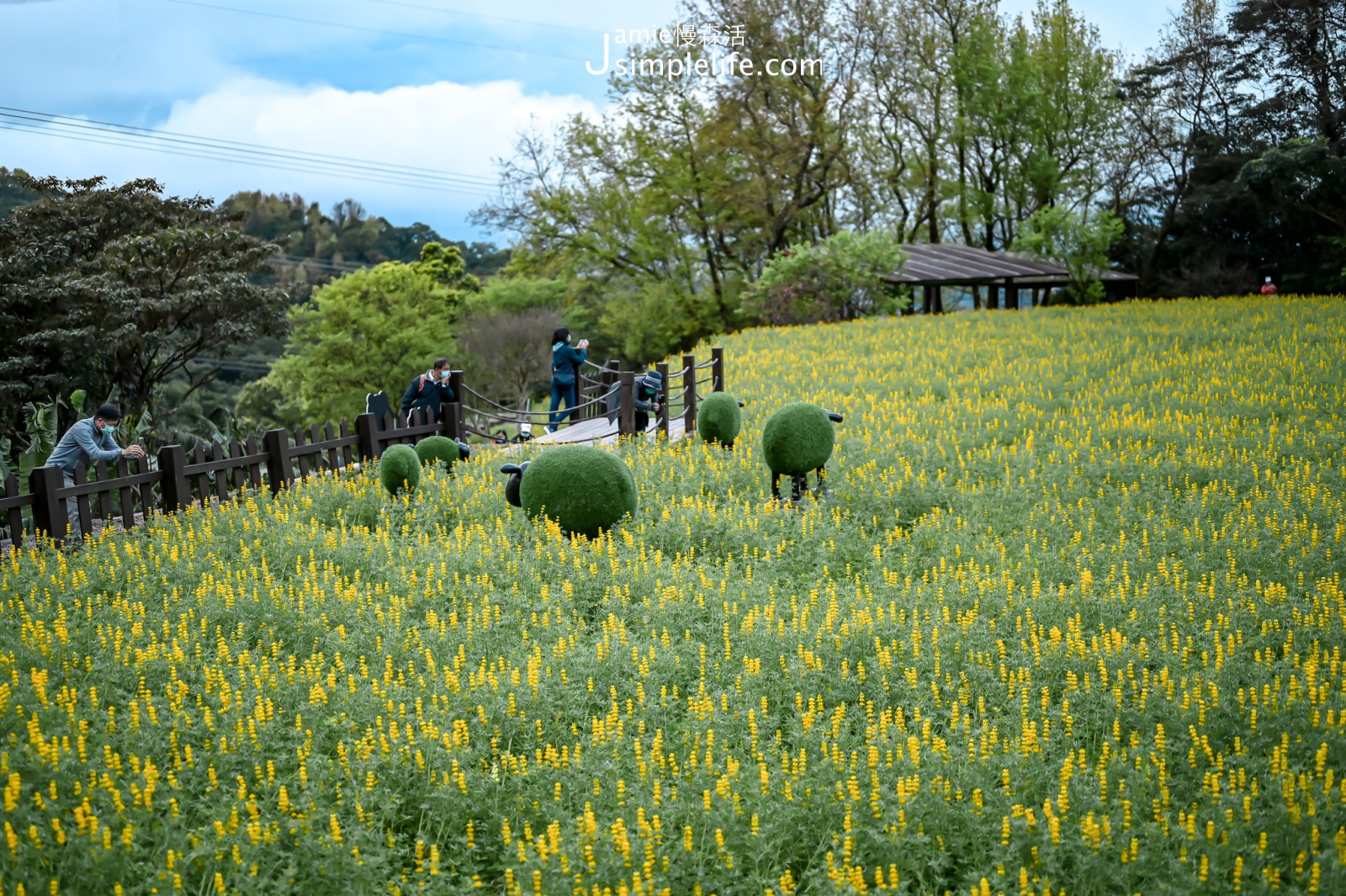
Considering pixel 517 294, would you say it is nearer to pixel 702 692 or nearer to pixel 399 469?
pixel 399 469

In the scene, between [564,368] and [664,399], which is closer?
[664,399]

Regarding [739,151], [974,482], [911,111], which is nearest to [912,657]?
[974,482]

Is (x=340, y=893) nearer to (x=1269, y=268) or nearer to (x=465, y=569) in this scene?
(x=465, y=569)

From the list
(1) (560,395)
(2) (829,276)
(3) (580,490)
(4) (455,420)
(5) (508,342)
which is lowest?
(3) (580,490)

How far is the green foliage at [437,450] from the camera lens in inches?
449

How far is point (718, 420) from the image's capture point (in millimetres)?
12250

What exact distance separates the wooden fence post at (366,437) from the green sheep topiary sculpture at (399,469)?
143 cm

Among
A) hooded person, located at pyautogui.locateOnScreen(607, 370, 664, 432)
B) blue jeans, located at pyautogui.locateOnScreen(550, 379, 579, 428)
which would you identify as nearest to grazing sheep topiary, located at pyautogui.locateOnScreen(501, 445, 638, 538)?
hooded person, located at pyautogui.locateOnScreen(607, 370, 664, 432)

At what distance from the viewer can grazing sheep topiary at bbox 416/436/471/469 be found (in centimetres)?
1141

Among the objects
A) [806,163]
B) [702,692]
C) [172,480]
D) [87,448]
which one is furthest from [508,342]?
[702,692]

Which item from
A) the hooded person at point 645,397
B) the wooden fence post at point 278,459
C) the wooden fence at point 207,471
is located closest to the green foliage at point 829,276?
the hooded person at point 645,397

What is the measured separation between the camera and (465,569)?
7520 millimetres

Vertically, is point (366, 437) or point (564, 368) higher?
point (564, 368)

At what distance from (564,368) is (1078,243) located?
71.7 ft
